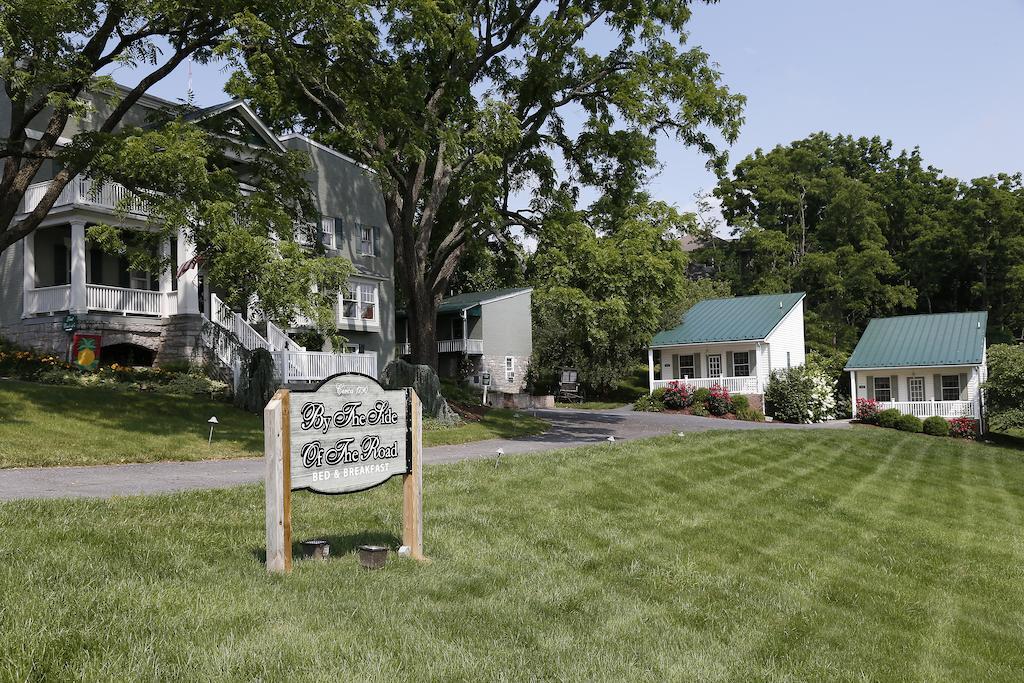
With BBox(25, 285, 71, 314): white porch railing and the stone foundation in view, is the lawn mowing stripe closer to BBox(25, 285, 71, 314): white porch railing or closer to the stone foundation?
the stone foundation

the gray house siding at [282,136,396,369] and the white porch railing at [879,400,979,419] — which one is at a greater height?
the gray house siding at [282,136,396,369]

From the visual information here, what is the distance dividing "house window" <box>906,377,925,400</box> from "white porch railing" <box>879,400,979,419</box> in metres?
0.55

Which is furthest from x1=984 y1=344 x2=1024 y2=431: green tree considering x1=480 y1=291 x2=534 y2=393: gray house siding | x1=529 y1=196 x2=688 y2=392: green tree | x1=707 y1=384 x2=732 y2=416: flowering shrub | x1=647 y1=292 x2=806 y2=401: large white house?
x1=480 y1=291 x2=534 y2=393: gray house siding

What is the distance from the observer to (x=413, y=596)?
5.86 meters

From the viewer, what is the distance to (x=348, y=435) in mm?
6703

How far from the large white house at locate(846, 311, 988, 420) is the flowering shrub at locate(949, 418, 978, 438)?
485 millimetres

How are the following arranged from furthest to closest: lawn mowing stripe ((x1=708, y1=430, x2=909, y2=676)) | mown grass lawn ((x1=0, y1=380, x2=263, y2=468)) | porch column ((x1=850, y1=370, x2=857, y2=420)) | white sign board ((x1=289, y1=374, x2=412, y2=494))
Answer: porch column ((x1=850, y1=370, x2=857, y2=420))
mown grass lawn ((x1=0, y1=380, x2=263, y2=468))
white sign board ((x1=289, y1=374, x2=412, y2=494))
lawn mowing stripe ((x1=708, y1=430, x2=909, y2=676))

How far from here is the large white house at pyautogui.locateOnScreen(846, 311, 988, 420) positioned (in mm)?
35750

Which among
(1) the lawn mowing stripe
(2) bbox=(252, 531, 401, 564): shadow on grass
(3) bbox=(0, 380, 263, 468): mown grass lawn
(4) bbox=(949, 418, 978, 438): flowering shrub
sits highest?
(3) bbox=(0, 380, 263, 468): mown grass lawn

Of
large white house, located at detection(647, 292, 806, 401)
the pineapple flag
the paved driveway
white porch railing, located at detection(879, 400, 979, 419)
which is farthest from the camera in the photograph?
large white house, located at detection(647, 292, 806, 401)

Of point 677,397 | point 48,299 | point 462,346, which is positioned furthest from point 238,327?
point 462,346

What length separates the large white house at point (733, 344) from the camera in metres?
37.9

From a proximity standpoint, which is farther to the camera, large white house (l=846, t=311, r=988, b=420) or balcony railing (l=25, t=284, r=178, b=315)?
large white house (l=846, t=311, r=988, b=420)

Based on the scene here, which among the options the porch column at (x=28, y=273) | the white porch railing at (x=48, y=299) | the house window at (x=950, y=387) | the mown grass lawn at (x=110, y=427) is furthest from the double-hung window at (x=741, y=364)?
the porch column at (x=28, y=273)
